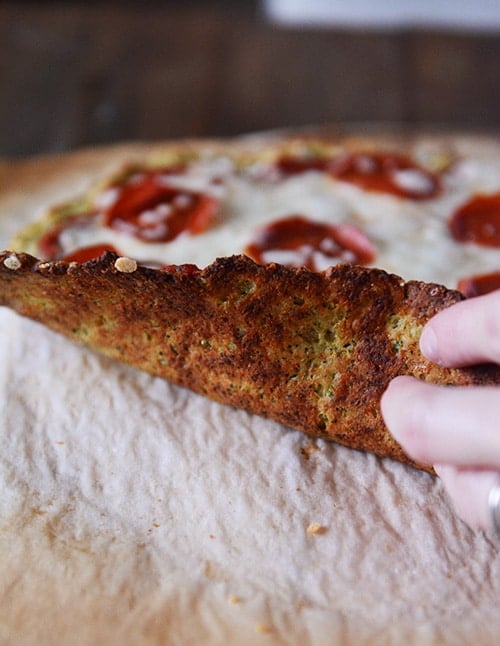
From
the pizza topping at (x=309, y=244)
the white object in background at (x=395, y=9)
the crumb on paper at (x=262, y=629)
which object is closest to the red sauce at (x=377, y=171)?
the pizza topping at (x=309, y=244)

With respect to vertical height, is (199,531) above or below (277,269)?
below

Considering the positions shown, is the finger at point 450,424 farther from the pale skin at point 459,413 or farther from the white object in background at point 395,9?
the white object in background at point 395,9

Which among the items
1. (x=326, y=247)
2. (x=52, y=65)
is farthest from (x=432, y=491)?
(x=52, y=65)

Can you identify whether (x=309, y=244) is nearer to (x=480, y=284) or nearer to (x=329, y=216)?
(x=329, y=216)

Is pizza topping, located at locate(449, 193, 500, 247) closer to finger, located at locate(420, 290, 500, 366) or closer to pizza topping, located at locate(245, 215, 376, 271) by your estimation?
pizza topping, located at locate(245, 215, 376, 271)

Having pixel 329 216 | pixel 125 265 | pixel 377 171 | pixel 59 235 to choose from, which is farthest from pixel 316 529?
pixel 377 171

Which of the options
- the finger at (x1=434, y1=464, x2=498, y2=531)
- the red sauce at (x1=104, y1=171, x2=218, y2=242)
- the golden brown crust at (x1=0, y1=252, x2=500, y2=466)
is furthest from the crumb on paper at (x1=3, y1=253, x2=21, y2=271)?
the finger at (x1=434, y1=464, x2=498, y2=531)
